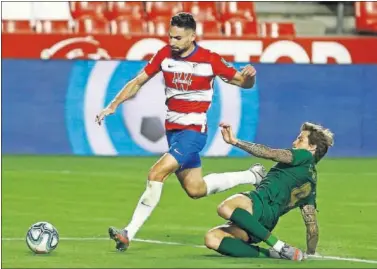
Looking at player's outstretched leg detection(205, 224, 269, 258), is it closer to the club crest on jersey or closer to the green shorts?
the green shorts

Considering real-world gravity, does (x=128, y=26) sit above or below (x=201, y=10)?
below

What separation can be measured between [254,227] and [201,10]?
14.2 meters

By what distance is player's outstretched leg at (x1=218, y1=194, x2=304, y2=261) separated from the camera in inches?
389

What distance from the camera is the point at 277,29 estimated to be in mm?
23219

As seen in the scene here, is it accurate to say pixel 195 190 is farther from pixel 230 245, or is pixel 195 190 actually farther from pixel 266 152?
pixel 266 152

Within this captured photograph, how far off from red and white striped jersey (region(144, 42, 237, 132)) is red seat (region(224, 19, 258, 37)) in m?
12.3

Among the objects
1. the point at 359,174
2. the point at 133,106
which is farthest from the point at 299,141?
the point at 133,106

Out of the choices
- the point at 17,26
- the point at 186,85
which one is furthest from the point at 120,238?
the point at 17,26

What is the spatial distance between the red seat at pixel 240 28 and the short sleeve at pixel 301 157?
13128 millimetres

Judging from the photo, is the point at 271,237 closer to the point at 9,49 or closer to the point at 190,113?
the point at 190,113

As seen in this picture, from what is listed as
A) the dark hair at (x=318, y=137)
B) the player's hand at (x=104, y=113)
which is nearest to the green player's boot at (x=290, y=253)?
the dark hair at (x=318, y=137)

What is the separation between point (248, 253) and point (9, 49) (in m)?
11.1

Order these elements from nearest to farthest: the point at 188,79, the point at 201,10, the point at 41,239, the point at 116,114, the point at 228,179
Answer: the point at 41,239 < the point at 188,79 < the point at 228,179 < the point at 116,114 < the point at 201,10

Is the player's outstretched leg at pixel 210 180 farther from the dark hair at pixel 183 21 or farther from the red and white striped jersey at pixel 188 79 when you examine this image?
the dark hair at pixel 183 21
